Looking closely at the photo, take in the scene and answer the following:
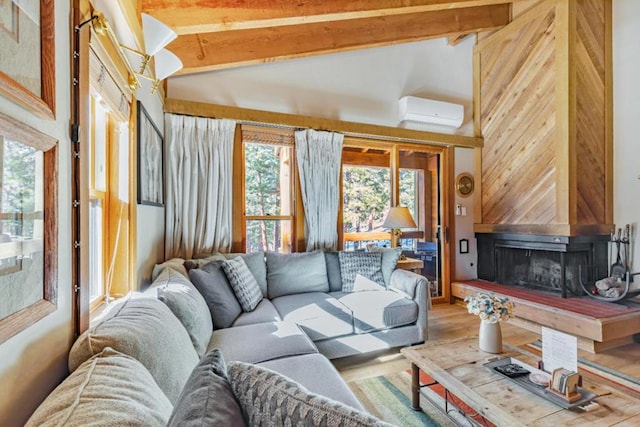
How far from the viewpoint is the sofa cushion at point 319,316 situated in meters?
2.40

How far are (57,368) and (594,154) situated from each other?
4931 millimetres

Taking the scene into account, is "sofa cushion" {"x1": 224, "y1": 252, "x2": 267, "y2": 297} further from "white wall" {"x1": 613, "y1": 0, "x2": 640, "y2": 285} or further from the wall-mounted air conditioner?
"white wall" {"x1": 613, "y1": 0, "x2": 640, "y2": 285}

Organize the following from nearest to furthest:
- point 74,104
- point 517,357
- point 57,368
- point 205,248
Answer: point 57,368, point 74,104, point 517,357, point 205,248

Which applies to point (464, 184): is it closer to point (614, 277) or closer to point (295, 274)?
point (614, 277)

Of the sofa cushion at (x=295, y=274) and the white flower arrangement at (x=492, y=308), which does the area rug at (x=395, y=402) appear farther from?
the sofa cushion at (x=295, y=274)

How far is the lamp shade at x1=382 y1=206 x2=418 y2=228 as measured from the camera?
11.0 feet

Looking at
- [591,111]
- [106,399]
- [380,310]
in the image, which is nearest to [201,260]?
[380,310]

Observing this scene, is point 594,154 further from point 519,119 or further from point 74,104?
point 74,104

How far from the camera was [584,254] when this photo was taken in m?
3.44

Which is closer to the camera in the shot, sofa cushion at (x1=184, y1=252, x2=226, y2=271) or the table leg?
the table leg

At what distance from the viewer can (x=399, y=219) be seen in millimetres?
3379

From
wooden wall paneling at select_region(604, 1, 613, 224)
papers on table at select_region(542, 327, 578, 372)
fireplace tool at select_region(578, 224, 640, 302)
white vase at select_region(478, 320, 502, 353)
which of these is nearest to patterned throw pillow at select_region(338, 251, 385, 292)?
white vase at select_region(478, 320, 502, 353)

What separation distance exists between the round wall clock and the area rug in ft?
9.60

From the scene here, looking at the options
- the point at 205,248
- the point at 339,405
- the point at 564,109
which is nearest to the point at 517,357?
the point at 339,405
